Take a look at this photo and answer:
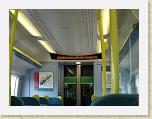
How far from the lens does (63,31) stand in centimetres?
349

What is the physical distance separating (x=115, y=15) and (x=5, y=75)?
2.91 feet

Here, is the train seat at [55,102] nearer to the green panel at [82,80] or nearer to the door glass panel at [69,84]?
the door glass panel at [69,84]

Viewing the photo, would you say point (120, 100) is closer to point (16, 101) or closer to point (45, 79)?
point (45, 79)

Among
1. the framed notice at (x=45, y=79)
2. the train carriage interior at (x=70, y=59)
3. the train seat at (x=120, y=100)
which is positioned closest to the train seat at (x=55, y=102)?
the train carriage interior at (x=70, y=59)

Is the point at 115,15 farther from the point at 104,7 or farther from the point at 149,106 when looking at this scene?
the point at 149,106

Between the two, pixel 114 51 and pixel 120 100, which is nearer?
pixel 120 100

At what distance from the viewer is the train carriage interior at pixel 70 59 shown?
3439 millimetres

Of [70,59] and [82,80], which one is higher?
[70,59]

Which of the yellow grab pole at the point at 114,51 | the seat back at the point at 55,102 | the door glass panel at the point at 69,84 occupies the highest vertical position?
the yellow grab pole at the point at 114,51

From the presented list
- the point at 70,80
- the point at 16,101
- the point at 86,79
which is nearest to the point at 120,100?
the point at 86,79

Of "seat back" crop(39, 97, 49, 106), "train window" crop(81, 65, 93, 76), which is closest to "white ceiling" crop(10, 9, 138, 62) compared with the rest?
"train window" crop(81, 65, 93, 76)

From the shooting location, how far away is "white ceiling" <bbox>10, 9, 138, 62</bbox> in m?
3.46

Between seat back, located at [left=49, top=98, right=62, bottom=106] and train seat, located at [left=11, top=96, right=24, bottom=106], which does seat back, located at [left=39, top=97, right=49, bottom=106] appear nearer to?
seat back, located at [left=49, top=98, right=62, bottom=106]

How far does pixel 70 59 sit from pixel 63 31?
21 centimetres
